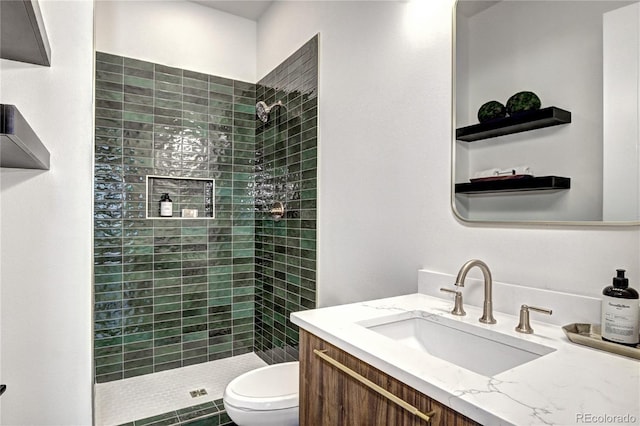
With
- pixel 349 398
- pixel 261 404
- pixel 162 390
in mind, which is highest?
pixel 349 398

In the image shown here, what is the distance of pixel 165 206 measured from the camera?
9.24ft

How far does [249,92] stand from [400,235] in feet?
6.90

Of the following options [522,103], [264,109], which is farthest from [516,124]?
[264,109]

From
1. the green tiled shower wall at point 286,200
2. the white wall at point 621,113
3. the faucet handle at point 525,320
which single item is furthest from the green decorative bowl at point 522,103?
the green tiled shower wall at point 286,200

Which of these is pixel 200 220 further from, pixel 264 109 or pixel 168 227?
pixel 264 109

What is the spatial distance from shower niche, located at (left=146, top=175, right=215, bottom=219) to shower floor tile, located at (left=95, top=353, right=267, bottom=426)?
3.75ft

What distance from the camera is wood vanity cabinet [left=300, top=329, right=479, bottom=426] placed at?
779mm

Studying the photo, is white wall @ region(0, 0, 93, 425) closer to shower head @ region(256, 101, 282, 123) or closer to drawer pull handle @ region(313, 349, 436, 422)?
drawer pull handle @ region(313, 349, 436, 422)

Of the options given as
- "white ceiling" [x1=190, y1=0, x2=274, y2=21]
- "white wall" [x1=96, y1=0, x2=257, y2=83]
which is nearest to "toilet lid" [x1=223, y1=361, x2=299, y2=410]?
"white wall" [x1=96, y1=0, x2=257, y2=83]

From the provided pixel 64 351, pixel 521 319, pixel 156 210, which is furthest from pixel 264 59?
pixel 521 319

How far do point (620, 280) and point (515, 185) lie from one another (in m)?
0.42

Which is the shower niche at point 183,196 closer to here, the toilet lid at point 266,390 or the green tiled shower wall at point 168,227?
the green tiled shower wall at point 168,227

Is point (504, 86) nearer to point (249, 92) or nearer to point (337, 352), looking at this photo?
point (337, 352)

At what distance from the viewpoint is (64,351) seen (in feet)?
4.14
